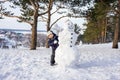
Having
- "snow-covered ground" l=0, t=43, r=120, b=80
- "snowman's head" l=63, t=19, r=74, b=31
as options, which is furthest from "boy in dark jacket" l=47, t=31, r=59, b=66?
"snowman's head" l=63, t=19, r=74, b=31

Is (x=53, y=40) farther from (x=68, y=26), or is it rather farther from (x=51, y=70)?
(x=51, y=70)

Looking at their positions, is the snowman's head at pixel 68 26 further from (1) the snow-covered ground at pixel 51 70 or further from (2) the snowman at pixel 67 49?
(1) the snow-covered ground at pixel 51 70

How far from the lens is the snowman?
35.6 ft

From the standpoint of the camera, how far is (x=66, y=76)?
31.8 feet

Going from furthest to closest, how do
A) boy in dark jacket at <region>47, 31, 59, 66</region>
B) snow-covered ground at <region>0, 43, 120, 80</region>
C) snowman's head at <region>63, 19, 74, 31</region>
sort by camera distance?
boy in dark jacket at <region>47, 31, 59, 66</region> < snowman's head at <region>63, 19, 74, 31</region> < snow-covered ground at <region>0, 43, 120, 80</region>

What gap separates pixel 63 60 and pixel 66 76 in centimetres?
122

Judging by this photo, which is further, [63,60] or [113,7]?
[113,7]

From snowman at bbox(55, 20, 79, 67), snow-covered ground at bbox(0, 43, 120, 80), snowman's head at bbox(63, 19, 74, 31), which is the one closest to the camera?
snow-covered ground at bbox(0, 43, 120, 80)

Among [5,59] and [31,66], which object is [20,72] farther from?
[5,59]

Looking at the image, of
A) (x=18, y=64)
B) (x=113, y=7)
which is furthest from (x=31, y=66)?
(x=113, y=7)

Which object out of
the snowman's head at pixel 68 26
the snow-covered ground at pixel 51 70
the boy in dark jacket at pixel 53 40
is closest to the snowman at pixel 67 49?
the snowman's head at pixel 68 26

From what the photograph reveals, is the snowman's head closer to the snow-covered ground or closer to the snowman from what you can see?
the snowman

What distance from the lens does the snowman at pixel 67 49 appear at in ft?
35.6

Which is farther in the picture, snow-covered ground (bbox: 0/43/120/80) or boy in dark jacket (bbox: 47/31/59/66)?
boy in dark jacket (bbox: 47/31/59/66)
